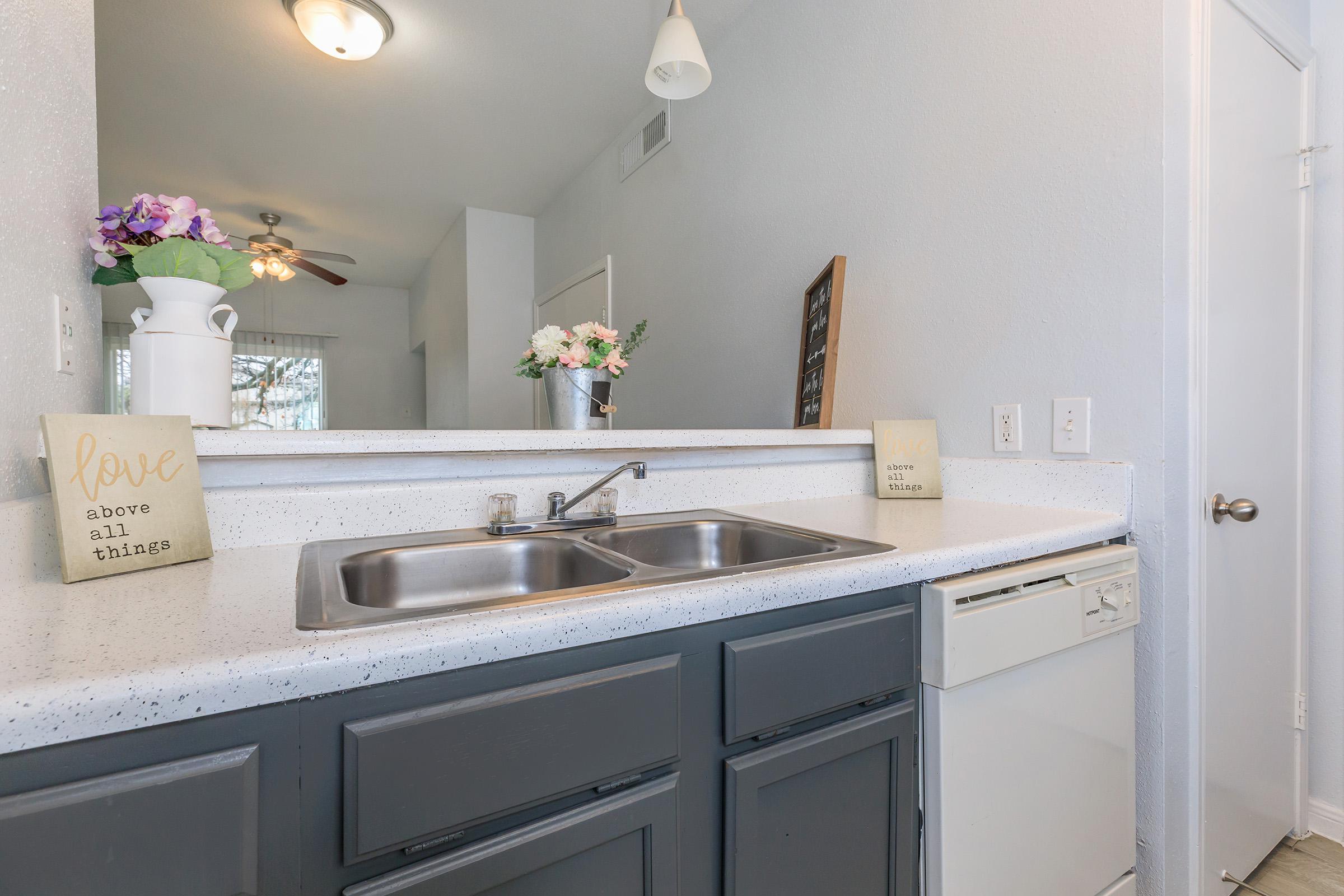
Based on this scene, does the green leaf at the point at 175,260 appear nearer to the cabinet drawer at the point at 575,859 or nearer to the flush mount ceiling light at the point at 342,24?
the cabinet drawer at the point at 575,859

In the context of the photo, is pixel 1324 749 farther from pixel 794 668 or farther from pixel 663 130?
pixel 663 130

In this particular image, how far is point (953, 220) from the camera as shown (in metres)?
1.55

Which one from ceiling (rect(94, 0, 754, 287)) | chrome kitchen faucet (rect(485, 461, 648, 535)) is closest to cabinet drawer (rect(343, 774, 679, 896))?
chrome kitchen faucet (rect(485, 461, 648, 535))

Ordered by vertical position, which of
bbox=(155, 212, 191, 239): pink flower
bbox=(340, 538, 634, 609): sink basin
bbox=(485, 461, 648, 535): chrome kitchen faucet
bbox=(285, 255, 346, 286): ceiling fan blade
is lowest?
bbox=(340, 538, 634, 609): sink basin

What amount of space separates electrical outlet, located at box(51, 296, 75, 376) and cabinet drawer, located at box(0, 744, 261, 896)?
688 mm

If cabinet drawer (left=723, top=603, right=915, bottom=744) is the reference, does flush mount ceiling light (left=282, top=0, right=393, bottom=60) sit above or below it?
above

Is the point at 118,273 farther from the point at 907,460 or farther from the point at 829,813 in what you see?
the point at 907,460

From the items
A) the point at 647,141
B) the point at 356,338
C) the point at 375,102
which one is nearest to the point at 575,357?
the point at 647,141

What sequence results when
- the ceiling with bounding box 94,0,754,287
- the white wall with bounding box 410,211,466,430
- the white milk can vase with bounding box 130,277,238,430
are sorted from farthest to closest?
the white wall with bounding box 410,211,466,430 < the ceiling with bounding box 94,0,754,287 < the white milk can vase with bounding box 130,277,238,430

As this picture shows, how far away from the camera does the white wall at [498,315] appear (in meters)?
4.36

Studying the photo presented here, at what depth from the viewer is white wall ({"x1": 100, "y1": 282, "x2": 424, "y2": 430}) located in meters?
6.15

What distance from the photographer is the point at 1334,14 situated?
4.81ft

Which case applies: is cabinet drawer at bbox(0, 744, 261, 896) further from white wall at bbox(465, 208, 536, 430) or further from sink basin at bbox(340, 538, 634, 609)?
white wall at bbox(465, 208, 536, 430)

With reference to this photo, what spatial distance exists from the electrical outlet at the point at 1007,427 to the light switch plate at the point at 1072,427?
0.07 m
